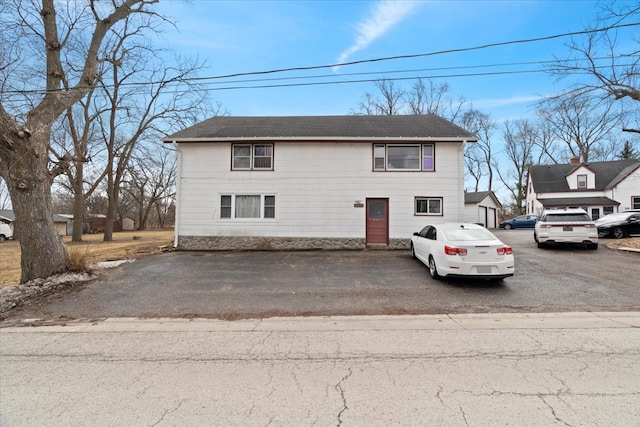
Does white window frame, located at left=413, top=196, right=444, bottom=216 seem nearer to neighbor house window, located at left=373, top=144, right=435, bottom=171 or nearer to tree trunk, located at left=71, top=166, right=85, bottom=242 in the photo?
neighbor house window, located at left=373, top=144, right=435, bottom=171

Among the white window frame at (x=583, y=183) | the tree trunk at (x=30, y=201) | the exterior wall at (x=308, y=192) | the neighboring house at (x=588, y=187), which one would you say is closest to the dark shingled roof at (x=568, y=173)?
the neighboring house at (x=588, y=187)

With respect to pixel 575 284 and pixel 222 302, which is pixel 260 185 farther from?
pixel 575 284

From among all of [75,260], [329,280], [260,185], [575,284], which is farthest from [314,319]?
[260,185]

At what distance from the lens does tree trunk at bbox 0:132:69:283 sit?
7523 millimetres

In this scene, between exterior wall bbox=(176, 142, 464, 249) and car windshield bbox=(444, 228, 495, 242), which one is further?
exterior wall bbox=(176, 142, 464, 249)

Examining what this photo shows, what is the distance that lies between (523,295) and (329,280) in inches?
178

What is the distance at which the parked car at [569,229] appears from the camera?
1201 cm

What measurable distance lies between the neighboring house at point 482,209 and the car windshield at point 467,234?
2492cm

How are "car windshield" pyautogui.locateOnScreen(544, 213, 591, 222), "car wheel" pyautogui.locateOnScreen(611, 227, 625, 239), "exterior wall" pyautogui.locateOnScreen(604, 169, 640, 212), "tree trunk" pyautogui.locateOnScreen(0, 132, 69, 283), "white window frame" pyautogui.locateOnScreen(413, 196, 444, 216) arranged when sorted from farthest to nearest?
"exterior wall" pyautogui.locateOnScreen(604, 169, 640, 212) < "car wheel" pyautogui.locateOnScreen(611, 227, 625, 239) < "white window frame" pyautogui.locateOnScreen(413, 196, 444, 216) < "car windshield" pyautogui.locateOnScreen(544, 213, 591, 222) < "tree trunk" pyautogui.locateOnScreen(0, 132, 69, 283)

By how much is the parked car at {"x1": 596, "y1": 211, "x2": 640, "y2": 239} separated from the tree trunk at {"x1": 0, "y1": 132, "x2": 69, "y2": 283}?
22.6 metres

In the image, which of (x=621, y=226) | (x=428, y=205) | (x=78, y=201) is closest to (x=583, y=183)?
(x=621, y=226)

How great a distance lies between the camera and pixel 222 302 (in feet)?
21.9

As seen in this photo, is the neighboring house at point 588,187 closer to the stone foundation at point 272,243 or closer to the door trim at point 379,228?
the door trim at point 379,228

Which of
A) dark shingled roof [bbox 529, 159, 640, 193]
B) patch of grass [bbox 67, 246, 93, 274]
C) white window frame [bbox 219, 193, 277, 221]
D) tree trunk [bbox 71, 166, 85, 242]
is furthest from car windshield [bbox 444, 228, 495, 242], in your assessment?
dark shingled roof [bbox 529, 159, 640, 193]
